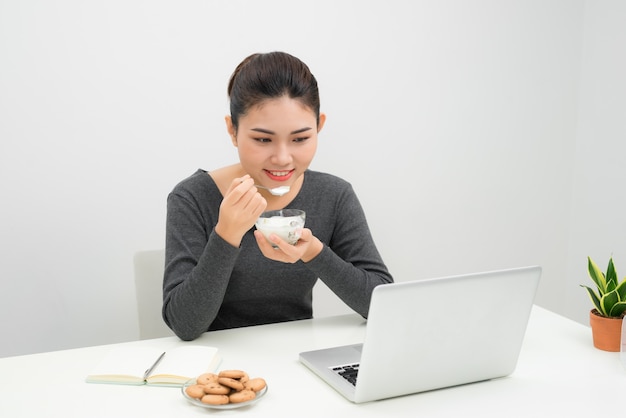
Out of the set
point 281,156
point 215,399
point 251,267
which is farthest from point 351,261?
point 215,399

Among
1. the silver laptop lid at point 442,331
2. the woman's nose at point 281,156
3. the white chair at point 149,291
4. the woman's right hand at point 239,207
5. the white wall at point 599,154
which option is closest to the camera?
the silver laptop lid at point 442,331

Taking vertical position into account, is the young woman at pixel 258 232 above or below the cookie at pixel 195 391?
above

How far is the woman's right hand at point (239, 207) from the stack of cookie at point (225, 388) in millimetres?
345

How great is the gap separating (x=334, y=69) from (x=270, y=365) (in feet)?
4.78

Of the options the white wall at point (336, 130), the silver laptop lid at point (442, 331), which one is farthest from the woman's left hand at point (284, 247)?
the white wall at point (336, 130)

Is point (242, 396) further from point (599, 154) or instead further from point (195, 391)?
point (599, 154)

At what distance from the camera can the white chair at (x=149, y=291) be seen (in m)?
1.85

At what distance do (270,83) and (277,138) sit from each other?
137mm

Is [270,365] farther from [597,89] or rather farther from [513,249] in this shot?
[597,89]

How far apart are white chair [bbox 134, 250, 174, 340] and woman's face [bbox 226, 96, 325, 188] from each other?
1.44ft

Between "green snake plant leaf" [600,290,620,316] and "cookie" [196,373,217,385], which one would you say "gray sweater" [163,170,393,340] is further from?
"green snake plant leaf" [600,290,620,316]

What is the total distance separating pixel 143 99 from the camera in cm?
226

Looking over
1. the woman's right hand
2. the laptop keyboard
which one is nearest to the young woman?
the woman's right hand

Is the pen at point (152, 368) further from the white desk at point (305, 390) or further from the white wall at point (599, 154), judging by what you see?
the white wall at point (599, 154)
